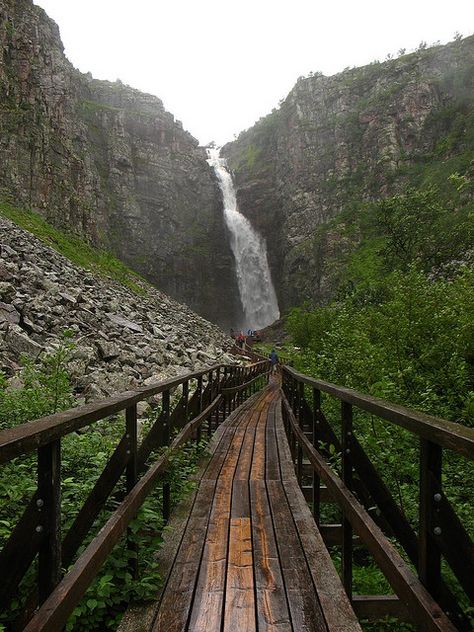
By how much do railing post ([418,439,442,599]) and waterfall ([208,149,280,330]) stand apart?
5359 centimetres

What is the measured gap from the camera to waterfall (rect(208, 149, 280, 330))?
5594 centimetres

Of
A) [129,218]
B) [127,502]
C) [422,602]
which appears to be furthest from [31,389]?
[129,218]

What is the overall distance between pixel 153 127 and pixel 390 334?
210 feet

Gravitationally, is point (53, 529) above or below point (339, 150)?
below

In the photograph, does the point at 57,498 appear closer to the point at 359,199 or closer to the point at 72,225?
the point at 72,225

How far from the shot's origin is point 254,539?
3684 mm

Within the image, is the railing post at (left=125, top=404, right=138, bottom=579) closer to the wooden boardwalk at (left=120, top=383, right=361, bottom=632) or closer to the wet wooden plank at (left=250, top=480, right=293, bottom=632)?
the wooden boardwalk at (left=120, top=383, right=361, bottom=632)

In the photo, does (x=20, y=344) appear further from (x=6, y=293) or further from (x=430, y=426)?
(x=430, y=426)

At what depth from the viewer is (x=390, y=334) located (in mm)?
7914

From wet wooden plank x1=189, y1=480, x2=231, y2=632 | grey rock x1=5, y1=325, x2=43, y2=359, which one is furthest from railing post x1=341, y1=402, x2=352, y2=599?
grey rock x1=5, y1=325, x2=43, y2=359

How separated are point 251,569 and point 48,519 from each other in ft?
6.46

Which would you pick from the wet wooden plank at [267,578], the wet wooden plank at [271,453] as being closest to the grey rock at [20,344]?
the wet wooden plank at [271,453]

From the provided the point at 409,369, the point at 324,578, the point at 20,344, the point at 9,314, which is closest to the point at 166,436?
the point at 324,578

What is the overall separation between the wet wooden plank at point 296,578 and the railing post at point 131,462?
3.41ft
